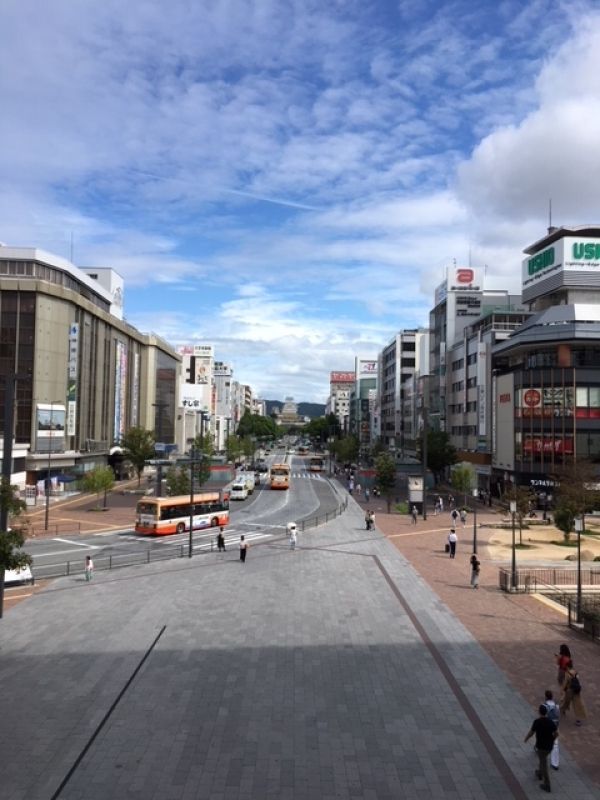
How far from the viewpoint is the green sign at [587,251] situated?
200ft

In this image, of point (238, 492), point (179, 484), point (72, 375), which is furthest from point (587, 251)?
point (72, 375)

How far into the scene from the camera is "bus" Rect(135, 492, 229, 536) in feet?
134

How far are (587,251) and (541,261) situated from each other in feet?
17.0

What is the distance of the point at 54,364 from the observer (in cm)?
6391

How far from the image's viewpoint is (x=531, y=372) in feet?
195

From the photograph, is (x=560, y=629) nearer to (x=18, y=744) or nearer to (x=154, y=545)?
(x=18, y=744)

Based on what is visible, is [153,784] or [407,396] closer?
[153,784]

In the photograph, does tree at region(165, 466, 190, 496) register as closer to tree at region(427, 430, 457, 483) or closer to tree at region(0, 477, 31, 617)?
tree at region(427, 430, 457, 483)

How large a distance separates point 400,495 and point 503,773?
199 feet

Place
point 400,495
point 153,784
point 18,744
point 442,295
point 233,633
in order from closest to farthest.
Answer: point 153,784 → point 18,744 → point 233,633 → point 400,495 → point 442,295

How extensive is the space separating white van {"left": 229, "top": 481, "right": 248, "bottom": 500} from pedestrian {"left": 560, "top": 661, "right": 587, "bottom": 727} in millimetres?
50572

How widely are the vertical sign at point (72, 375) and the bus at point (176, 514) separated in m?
26.6

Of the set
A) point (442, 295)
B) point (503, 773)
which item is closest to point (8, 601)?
point (503, 773)

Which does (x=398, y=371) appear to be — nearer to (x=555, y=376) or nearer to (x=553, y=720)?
(x=555, y=376)
